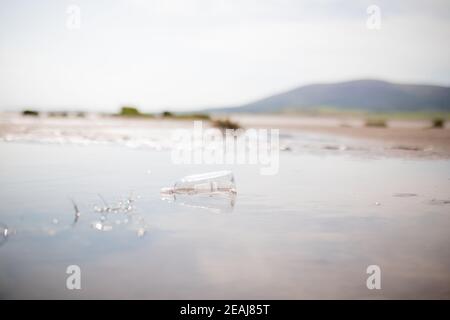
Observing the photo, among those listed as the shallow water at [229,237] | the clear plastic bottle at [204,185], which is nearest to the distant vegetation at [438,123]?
the shallow water at [229,237]

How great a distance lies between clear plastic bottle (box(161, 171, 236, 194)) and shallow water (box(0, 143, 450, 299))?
156 millimetres

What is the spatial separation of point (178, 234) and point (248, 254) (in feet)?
1.85

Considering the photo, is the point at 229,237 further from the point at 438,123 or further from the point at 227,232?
the point at 438,123

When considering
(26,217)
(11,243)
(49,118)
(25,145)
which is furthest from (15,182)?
(49,118)

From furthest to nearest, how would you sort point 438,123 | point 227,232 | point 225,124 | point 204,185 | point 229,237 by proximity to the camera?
point 225,124 < point 438,123 < point 204,185 < point 227,232 < point 229,237

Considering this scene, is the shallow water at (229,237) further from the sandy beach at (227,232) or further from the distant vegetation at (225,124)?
the distant vegetation at (225,124)

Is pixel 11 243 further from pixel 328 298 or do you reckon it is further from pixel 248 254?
pixel 328 298

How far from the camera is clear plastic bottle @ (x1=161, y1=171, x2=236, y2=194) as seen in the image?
4895 mm

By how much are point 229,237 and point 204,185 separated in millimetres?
1810

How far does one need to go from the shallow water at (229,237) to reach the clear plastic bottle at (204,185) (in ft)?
0.51

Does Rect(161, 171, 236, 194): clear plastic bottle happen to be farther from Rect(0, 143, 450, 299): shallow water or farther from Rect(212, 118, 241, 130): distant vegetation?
Rect(212, 118, 241, 130): distant vegetation

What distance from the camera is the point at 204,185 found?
5.14 m

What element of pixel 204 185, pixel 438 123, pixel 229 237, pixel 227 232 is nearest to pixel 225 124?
pixel 438 123

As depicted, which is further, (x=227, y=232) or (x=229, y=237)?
(x=227, y=232)
